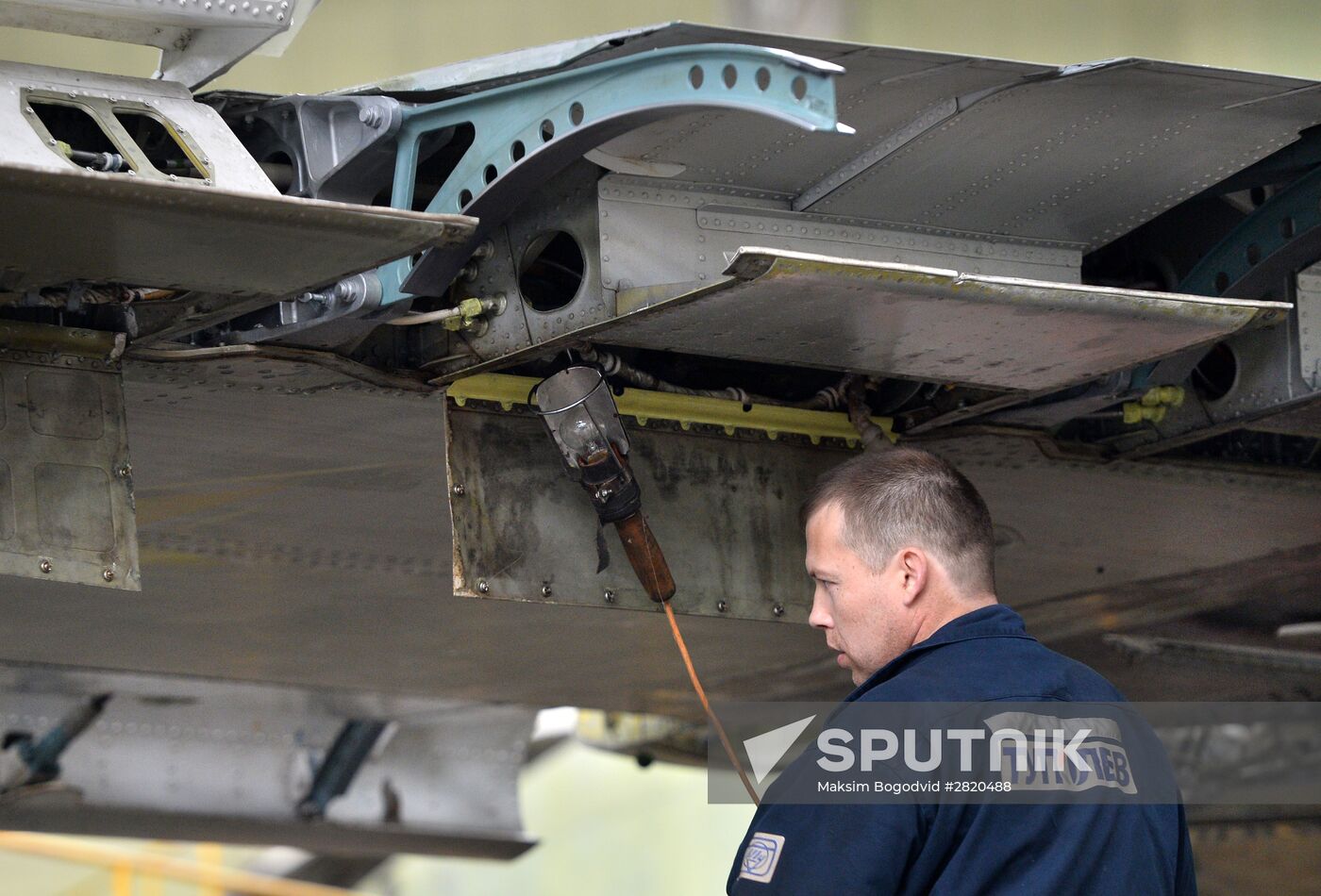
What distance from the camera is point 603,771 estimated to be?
A: 71.6 feet

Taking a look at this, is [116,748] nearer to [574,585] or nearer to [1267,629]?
[574,585]

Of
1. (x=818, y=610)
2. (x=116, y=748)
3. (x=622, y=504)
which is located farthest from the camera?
(x=116, y=748)

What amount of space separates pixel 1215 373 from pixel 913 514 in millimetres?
2743

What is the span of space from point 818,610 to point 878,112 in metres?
1.50

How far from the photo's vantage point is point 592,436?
4355 mm

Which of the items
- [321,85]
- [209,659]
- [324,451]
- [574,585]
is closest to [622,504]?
[574,585]

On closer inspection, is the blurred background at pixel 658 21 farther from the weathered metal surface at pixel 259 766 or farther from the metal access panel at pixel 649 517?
the metal access panel at pixel 649 517

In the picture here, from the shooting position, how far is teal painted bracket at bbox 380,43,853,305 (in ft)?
9.93

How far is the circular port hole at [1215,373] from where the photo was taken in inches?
205

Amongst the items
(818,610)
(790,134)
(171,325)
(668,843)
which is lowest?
(668,843)

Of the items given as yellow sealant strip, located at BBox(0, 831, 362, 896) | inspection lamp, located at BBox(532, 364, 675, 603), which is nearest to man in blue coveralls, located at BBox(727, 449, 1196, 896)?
inspection lamp, located at BBox(532, 364, 675, 603)

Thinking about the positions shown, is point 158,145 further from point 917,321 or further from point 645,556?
point 917,321

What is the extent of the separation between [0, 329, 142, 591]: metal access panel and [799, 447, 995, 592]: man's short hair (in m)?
1.97

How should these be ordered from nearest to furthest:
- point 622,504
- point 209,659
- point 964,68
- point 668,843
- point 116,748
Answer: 1. point 964,68
2. point 622,504
3. point 209,659
4. point 116,748
5. point 668,843
